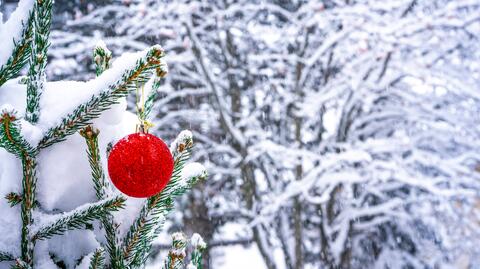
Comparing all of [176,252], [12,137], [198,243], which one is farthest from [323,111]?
[12,137]

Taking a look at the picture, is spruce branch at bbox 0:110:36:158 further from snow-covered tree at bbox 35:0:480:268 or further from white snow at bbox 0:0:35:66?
snow-covered tree at bbox 35:0:480:268

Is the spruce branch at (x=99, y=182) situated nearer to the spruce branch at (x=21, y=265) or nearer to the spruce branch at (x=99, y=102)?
the spruce branch at (x=99, y=102)

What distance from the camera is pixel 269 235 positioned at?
572 centimetres

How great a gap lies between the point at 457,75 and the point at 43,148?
5907 millimetres

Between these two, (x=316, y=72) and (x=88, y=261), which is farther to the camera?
(x=316, y=72)

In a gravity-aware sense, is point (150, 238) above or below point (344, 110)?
above

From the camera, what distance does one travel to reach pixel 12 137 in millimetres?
832

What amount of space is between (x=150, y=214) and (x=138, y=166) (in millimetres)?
200

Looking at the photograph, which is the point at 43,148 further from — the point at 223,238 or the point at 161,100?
the point at 223,238

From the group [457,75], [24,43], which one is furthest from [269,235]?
[24,43]

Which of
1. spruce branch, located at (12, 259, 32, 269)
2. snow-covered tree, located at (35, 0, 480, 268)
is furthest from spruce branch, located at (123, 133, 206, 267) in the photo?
snow-covered tree, located at (35, 0, 480, 268)

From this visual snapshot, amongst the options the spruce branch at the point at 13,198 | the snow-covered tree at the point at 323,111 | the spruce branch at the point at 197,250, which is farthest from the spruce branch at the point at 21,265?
the snow-covered tree at the point at 323,111

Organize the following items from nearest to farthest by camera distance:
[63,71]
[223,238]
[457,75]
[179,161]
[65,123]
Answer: [65,123], [179,161], [457,75], [63,71], [223,238]

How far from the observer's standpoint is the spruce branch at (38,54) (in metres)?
0.90
